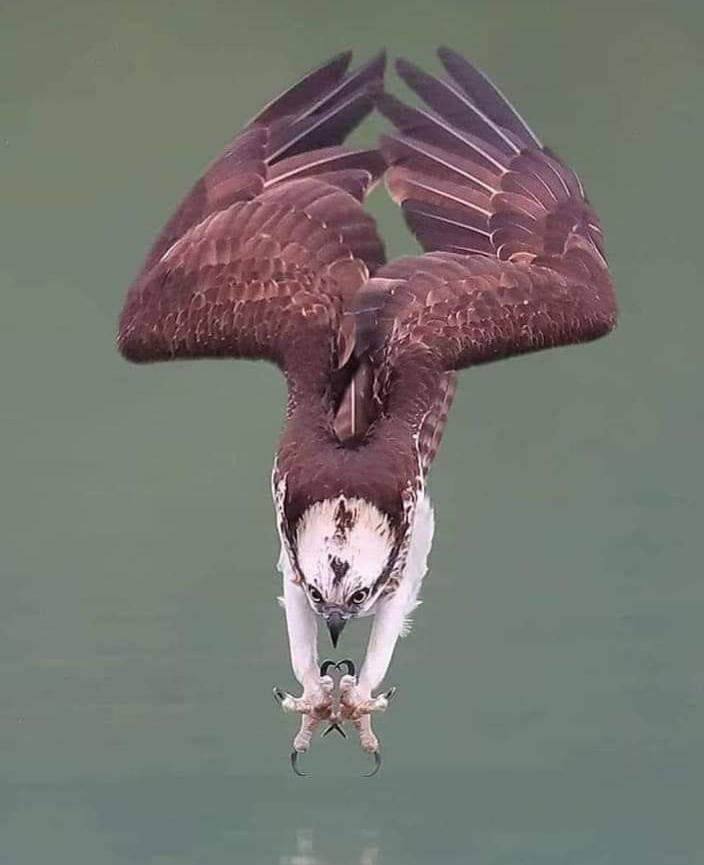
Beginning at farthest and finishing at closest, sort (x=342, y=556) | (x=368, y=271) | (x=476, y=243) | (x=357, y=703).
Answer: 1. (x=476, y=243)
2. (x=368, y=271)
3. (x=357, y=703)
4. (x=342, y=556)

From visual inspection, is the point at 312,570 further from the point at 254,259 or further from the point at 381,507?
the point at 254,259

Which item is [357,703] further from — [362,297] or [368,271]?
[368,271]

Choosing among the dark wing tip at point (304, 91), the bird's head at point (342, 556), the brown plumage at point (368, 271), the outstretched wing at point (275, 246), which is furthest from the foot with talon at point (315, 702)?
the dark wing tip at point (304, 91)

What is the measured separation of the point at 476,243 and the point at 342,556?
1.49 meters

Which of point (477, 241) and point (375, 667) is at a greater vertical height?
point (477, 241)

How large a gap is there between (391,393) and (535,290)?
1.83ft

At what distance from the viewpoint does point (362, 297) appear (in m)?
6.29

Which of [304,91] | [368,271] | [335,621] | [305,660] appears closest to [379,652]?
[305,660]

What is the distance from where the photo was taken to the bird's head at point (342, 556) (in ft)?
17.9

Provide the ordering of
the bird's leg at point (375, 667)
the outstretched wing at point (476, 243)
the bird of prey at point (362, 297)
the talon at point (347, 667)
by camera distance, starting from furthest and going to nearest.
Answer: the outstretched wing at point (476, 243) → the talon at point (347, 667) → the bird's leg at point (375, 667) → the bird of prey at point (362, 297)

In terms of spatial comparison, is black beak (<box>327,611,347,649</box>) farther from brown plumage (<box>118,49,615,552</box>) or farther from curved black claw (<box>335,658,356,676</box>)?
curved black claw (<box>335,658,356,676</box>)

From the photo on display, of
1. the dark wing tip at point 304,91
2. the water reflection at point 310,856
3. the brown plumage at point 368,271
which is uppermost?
the dark wing tip at point 304,91

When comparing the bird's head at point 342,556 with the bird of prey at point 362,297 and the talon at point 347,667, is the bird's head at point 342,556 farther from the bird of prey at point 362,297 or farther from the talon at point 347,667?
the talon at point 347,667

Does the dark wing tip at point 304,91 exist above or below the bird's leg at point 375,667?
above
